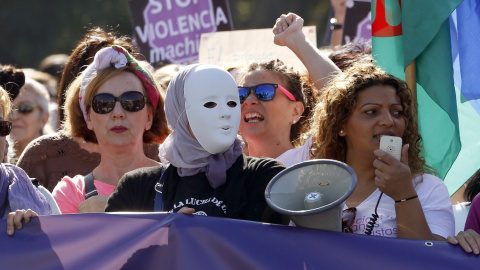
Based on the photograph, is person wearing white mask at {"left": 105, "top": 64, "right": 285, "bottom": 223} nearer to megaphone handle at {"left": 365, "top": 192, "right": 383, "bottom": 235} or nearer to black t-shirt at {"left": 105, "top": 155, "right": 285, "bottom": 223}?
black t-shirt at {"left": 105, "top": 155, "right": 285, "bottom": 223}

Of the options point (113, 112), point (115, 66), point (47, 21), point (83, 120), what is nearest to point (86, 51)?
point (83, 120)

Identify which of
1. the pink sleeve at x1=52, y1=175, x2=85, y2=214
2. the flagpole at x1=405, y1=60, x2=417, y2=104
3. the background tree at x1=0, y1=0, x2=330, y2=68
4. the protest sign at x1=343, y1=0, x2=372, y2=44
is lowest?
the pink sleeve at x1=52, y1=175, x2=85, y2=214

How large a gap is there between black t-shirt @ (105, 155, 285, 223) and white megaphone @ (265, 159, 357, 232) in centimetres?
17

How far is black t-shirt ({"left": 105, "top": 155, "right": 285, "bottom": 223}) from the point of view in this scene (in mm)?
3666

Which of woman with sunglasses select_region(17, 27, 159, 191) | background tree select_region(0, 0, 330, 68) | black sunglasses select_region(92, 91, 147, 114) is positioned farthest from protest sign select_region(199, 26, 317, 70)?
background tree select_region(0, 0, 330, 68)

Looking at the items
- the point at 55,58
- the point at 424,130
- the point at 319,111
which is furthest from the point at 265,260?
the point at 55,58

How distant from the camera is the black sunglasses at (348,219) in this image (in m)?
3.69

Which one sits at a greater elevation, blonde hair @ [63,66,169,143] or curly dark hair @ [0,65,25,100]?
curly dark hair @ [0,65,25,100]

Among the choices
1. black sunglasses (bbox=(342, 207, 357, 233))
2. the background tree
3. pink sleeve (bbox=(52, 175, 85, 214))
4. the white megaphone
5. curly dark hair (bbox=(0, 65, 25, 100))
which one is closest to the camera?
the white megaphone

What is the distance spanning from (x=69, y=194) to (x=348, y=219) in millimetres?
1492

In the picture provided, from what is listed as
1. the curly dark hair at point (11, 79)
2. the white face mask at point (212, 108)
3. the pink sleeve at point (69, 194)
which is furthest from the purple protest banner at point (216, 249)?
the curly dark hair at point (11, 79)

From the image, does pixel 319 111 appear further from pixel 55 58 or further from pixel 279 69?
pixel 55 58

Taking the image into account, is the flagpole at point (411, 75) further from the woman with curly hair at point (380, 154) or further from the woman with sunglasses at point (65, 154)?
the woman with sunglasses at point (65, 154)

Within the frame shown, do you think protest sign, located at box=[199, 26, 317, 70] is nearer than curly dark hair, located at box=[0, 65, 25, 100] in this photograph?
No
